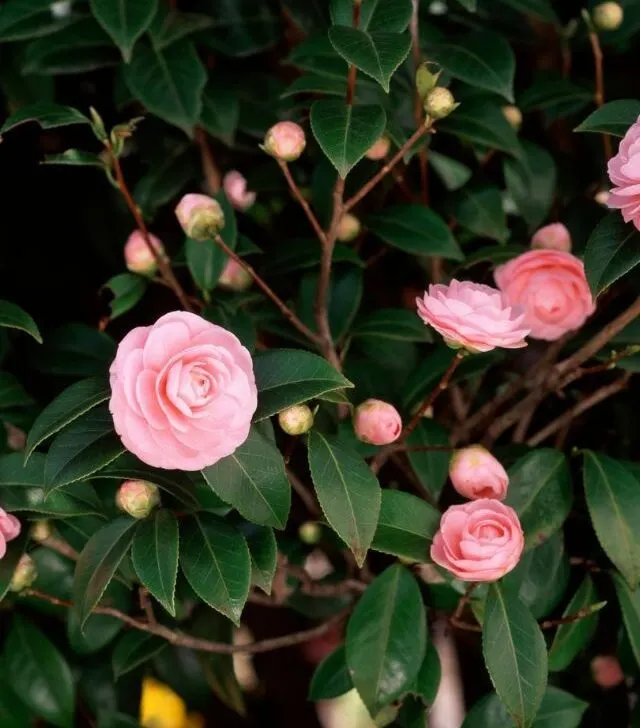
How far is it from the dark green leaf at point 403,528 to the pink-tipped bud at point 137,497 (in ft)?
0.67

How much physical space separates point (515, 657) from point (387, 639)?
0.40ft

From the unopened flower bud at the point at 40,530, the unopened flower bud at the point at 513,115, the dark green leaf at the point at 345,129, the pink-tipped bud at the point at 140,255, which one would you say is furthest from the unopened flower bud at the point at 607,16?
the unopened flower bud at the point at 40,530

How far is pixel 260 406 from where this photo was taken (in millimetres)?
744

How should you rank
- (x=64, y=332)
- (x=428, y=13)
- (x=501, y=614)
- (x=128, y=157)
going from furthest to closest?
(x=128, y=157) < (x=428, y=13) < (x=64, y=332) < (x=501, y=614)

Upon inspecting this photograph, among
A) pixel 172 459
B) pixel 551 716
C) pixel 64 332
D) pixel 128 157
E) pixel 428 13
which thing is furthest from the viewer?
pixel 128 157

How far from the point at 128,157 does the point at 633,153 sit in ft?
2.68

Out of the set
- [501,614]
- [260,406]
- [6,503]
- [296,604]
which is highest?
[260,406]

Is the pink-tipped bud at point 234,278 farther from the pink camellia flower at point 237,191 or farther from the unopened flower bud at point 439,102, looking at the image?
the unopened flower bud at point 439,102

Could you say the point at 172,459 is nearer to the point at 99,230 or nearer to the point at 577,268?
the point at 577,268

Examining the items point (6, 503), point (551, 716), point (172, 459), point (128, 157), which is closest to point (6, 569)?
point (6, 503)

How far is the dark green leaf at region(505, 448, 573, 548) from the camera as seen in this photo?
3.02 ft

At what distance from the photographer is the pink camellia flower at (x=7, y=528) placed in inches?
31.7

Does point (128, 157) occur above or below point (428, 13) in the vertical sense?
below

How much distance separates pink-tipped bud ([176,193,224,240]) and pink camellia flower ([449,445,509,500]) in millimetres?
325
